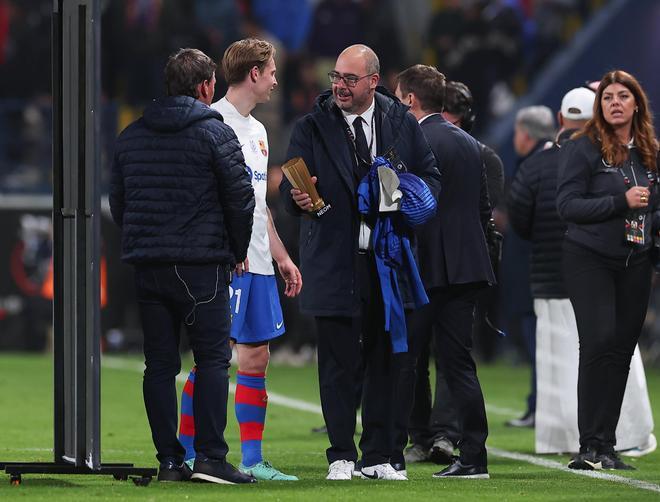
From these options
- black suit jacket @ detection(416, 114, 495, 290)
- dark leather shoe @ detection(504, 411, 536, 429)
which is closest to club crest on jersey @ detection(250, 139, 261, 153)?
black suit jacket @ detection(416, 114, 495, 290)

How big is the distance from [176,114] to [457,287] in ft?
6.16

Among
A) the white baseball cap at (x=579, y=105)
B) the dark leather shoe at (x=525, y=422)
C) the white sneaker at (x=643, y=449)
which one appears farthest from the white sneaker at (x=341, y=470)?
the dark leather shoe at (x=525, y=422)

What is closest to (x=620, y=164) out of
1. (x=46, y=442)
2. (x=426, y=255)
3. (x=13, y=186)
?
(x=426, y=255)

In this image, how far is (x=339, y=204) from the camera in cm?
876

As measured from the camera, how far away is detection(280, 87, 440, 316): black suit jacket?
8.71m

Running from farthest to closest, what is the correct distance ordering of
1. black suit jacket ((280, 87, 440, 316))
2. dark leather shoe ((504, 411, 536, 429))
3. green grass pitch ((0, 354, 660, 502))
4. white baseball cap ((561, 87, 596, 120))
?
dark leather shoe ((504, 411, 536, 429)) → white baseball cap ((561, 87, 596, 120)) → black suit jacket ((280, 87, 440, 316)) → green grass pitch ((0, 354, 660, 502))

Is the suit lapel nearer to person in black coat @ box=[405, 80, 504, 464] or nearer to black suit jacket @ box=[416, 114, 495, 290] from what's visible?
black suit jacket @ box=[416, 114, 495, 290]

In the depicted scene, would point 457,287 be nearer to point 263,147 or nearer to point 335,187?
point 335,187

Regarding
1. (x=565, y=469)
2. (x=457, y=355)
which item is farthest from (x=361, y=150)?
(x=565, y=469)

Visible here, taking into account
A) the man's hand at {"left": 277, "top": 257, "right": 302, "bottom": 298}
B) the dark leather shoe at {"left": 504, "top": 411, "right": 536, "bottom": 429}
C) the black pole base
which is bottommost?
the dark leather shoe at {"left": 504, "top": 411, "right": 536, "bottom": 429}

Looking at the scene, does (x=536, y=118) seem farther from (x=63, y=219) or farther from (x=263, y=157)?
(x=63, y=219)

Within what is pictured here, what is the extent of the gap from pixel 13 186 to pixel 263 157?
1354cm

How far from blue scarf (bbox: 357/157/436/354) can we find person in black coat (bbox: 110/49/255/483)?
0.64 meters

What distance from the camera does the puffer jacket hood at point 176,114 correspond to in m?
8.42
